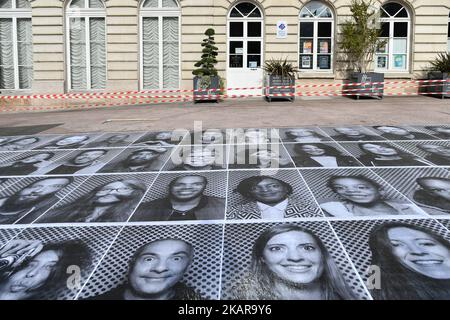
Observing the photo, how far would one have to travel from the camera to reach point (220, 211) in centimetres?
545

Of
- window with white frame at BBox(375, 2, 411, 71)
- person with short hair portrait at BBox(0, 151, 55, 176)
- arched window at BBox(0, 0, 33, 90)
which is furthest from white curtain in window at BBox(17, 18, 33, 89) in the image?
window with white frame at BBox(375, 2, 411, 71)

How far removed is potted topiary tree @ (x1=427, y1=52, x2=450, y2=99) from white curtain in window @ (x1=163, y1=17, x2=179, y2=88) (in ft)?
38.6

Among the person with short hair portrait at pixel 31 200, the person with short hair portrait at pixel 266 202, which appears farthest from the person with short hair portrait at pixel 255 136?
the person with short hair portrait at pixel 31 200

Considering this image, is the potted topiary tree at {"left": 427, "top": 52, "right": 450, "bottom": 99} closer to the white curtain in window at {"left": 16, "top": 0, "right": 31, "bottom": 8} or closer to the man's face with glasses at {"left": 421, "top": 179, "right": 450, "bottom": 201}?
the man's face with glasses at {"left": 421, "top": 179, "right": 450, "bottom": 201}

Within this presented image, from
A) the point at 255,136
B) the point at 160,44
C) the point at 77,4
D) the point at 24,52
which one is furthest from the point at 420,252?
the point at 24,52

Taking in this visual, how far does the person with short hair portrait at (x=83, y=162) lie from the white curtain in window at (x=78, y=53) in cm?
1366

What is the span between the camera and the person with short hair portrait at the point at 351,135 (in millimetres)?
9422

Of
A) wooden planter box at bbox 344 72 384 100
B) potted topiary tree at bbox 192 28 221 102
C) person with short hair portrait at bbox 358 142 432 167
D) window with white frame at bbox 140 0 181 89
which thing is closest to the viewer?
person with short hair portrait at bbox 358 142 432 167

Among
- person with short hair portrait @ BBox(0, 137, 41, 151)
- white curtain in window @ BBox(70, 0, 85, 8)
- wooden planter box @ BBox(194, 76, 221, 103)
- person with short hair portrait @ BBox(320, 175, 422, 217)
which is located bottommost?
person with short hair portrait @ BBox(320, 175, 422, 217)

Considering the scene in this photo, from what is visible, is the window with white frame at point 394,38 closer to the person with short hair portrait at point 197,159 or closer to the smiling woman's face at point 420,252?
the person with short hair portrait at point 197,159

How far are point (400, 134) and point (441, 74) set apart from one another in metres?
11.1

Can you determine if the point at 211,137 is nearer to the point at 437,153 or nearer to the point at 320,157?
the point at 320,157

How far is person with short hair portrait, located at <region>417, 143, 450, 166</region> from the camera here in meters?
7.42

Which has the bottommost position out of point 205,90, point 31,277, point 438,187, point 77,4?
point 31,277
